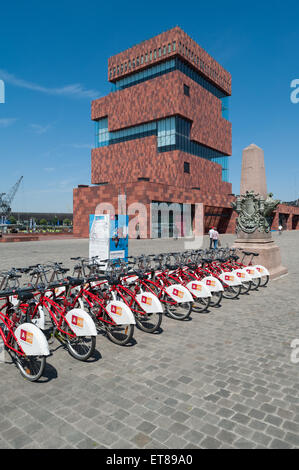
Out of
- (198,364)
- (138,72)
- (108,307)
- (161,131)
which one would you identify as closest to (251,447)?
(198,364)

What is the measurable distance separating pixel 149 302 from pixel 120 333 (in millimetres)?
726

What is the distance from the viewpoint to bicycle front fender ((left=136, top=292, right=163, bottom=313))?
532cm

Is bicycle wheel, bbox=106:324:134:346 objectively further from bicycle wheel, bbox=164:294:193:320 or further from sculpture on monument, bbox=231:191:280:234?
sculpture on monument, bbox=231:191:280:234

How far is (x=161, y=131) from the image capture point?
50.8 m

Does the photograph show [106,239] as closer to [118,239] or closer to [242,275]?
[118,239]

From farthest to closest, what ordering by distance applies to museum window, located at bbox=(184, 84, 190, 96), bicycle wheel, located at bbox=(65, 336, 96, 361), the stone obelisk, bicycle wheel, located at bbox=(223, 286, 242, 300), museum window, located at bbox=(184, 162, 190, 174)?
museum window, located at bbox=(184, 162, 190, 174), museum window, located at bbox=(184, 84, 190, 96), the stone obelisk, bicycle wheel, located at bbox=(223, 286, 242, 300), bicycle wheel, located at bbox=(65, 336, 96, 361)

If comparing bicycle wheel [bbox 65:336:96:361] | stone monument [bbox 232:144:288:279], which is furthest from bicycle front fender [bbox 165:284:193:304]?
stone monument [bbox 232:144:288:279]

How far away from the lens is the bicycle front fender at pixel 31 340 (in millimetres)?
3633

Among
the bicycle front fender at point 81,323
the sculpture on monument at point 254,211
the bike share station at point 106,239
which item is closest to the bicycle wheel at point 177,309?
the bicycle front fender at point 81,323

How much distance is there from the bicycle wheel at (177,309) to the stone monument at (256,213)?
5322 millimetres

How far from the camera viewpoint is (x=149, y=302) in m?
5.41

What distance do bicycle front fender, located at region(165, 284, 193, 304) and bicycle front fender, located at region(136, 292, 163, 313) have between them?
880 mm

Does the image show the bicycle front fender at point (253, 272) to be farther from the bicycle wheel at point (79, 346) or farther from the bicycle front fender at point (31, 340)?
the bicycle front fender at point (31, 340)
